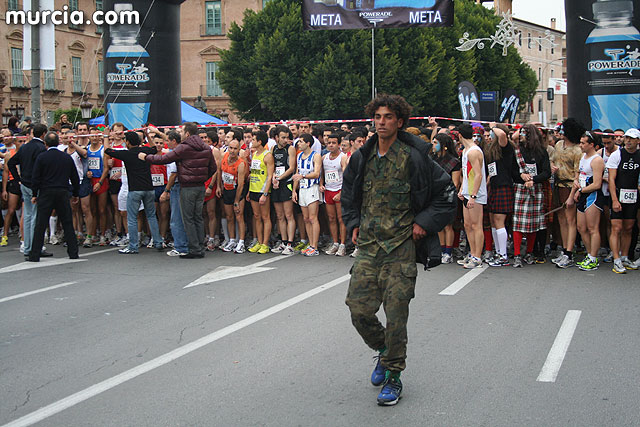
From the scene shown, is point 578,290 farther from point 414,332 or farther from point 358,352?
point 358,352

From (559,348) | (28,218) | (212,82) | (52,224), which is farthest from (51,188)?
(212,82)

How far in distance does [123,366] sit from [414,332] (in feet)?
8.51

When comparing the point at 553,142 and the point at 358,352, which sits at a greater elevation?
the point at 553,142

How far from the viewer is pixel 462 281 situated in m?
9.82

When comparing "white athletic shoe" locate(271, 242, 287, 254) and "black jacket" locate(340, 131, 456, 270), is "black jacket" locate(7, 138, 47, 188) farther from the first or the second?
"black jacket" locate(340, 131, 456, 270)

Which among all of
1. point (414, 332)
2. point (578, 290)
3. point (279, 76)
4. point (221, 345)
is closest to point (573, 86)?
point (578, 290)

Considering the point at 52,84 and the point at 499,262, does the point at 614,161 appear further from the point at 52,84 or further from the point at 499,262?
the point at 52,84

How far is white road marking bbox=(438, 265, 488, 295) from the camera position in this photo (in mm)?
9086

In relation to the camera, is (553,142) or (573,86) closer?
(553,142)

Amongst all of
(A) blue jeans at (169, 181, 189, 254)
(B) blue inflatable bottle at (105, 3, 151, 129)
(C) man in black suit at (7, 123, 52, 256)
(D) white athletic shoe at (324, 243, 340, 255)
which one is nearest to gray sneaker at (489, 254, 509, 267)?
(D) white athletic shoe at (324, 243, 340, 255)

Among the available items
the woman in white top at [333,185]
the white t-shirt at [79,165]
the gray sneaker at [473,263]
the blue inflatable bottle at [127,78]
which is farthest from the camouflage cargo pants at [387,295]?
the blue inflatable bottle at [127,78]

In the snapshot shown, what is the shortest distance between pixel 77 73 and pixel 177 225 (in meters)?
45.0

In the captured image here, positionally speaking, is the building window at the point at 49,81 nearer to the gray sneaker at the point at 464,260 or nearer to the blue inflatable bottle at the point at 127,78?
the blue inflatable bottle at the point at 127,78

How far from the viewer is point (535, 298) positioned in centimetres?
866
